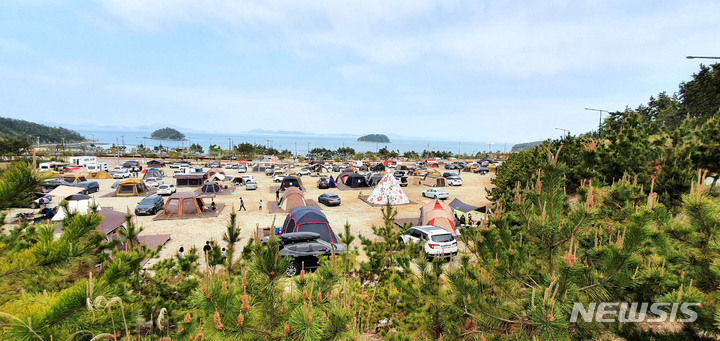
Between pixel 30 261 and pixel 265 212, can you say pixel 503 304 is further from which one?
pixel 265 212

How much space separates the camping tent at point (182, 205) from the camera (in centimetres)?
2111

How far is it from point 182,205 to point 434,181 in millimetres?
28430

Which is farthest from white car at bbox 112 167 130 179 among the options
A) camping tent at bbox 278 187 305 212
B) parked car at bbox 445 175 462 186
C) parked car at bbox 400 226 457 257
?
parked car at bbox 400 226 457 257

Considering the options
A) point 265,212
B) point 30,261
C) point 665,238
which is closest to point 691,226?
point 665,238

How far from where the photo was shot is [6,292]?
298 centimetres

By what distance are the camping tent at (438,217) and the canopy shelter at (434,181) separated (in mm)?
22013

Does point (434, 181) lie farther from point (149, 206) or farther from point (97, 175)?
point (97, 175)

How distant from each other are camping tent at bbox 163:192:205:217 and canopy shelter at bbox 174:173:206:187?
1588 cm

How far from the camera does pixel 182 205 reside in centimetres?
2123

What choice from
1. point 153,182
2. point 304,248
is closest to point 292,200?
point 304,248

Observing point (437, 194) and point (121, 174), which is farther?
point (121, 174)

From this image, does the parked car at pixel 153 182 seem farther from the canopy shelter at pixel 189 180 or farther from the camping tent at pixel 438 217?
the camping tent at pixel 438 217

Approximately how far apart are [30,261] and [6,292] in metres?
0.54
